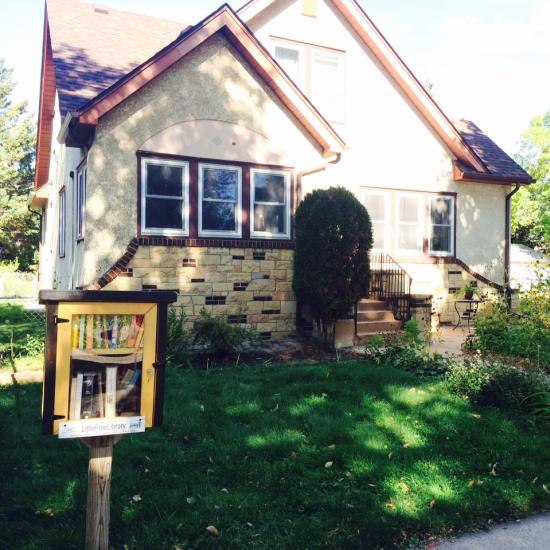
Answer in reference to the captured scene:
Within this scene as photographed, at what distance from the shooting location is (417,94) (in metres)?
13.4

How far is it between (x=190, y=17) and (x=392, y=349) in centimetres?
1407

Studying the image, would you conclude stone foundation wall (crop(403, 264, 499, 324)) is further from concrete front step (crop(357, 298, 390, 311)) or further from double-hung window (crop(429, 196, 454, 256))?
concrete front step (crop(357, 298, 390, 311))

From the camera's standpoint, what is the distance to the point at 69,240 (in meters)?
12.2

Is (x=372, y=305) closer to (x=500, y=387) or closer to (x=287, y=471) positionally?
(x=500, y=387)

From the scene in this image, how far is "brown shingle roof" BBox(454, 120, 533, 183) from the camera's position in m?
14.5

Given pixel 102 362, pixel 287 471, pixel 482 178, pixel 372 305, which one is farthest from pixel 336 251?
pixel 482 178

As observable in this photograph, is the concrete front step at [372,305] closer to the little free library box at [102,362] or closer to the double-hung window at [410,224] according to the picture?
the double-hung window at [410,224]

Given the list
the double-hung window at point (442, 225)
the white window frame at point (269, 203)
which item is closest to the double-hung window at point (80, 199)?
Result: the white window frame at point (269, 203)

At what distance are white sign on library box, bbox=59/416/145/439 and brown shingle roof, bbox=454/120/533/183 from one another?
13183 mm

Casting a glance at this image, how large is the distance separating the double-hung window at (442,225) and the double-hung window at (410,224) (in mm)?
405

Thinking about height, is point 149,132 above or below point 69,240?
above

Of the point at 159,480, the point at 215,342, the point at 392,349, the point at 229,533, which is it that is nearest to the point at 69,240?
the point at 215,342

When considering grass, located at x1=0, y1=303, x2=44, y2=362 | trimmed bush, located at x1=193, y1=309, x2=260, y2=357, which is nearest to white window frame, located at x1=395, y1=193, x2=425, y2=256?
trimmed bush, located at x1=193, y1=309, x2=260, y2=357

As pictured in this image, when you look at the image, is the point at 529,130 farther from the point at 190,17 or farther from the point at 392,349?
the point at 392,349
